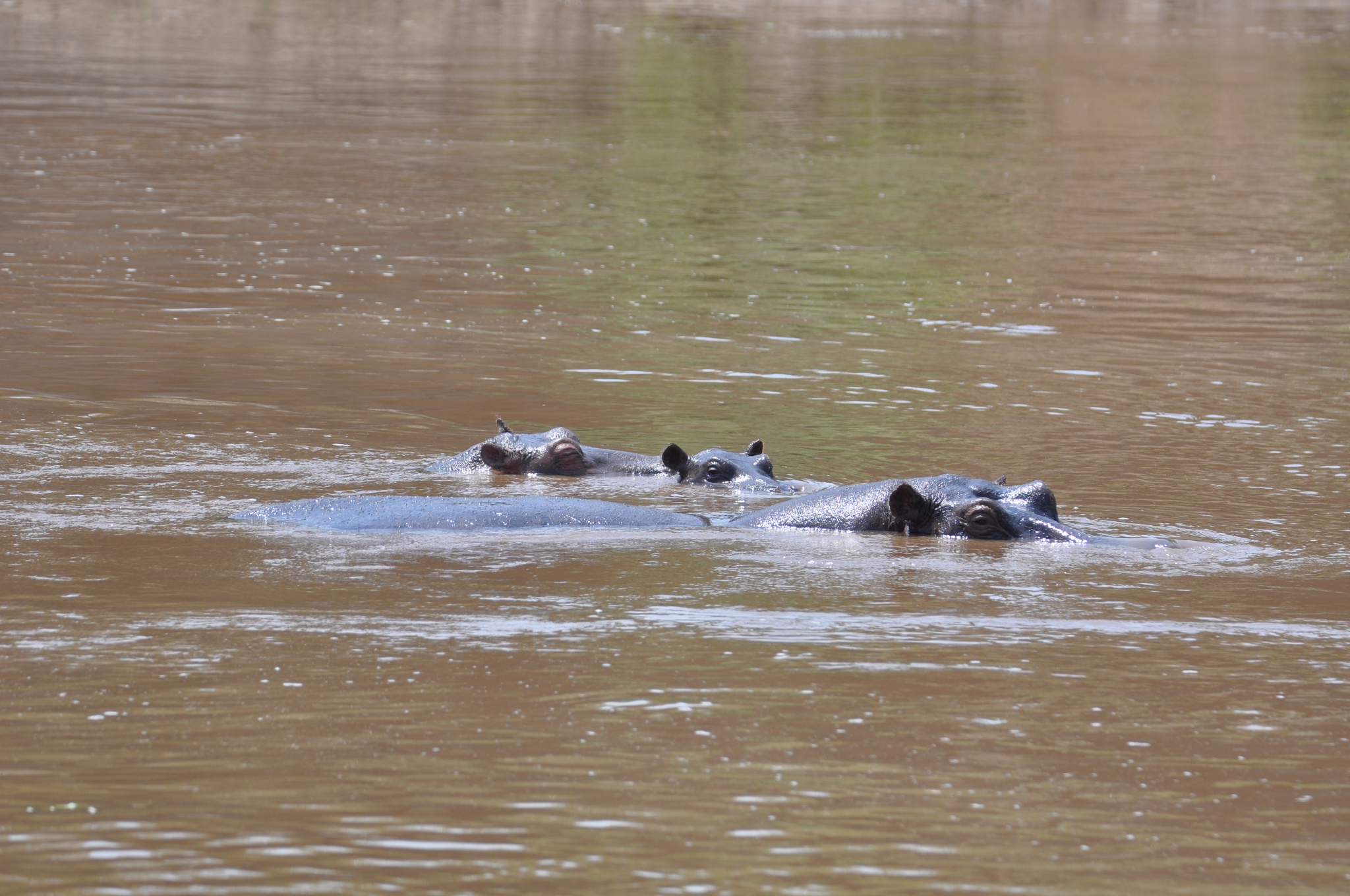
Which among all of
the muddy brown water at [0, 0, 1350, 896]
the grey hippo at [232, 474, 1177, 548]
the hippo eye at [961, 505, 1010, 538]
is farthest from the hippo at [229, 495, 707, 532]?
the hippo eye at [961, 505, 1010, 538]

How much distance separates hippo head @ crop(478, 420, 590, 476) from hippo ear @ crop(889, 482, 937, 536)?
1860 millimetres

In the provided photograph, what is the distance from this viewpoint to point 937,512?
7598mm

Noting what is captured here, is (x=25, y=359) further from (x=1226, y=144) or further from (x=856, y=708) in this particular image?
(x=1226, y=144)

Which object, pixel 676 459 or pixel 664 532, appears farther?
pixel 676 459

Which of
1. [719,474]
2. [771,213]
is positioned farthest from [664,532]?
[771,213]

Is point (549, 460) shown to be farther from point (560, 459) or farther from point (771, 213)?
point (771, 213)

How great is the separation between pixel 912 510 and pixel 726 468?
4.09 ft

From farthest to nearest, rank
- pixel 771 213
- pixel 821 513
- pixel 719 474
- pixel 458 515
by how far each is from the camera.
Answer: pixel 771 213
pixel 719 474
pixel 821 513
pixel 458 515

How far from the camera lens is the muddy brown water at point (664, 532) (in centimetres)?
462

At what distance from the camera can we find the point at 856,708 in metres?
5.45

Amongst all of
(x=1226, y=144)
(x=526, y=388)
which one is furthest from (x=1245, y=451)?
(x=1226, y=144)

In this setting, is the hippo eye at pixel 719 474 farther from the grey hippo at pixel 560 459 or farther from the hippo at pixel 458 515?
the hippo at pixel 458 515

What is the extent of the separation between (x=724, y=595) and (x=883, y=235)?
1081 cm

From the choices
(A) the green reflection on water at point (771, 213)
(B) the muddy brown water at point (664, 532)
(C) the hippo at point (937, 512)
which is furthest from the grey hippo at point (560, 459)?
(A) the green reflection on water at point (771, 213)
